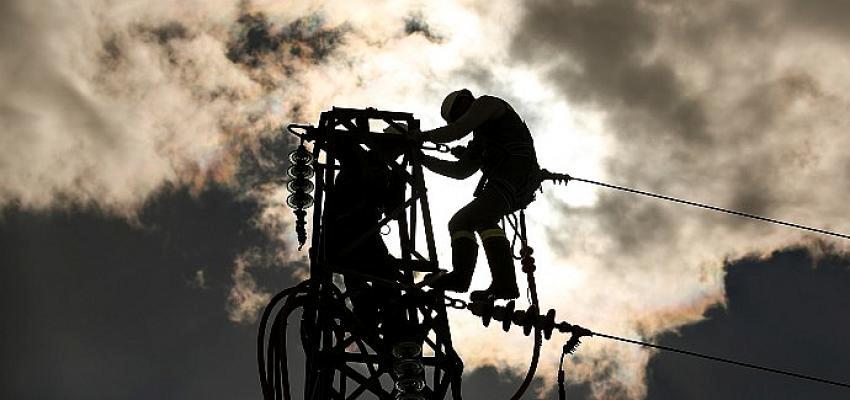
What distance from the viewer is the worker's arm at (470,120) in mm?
8055

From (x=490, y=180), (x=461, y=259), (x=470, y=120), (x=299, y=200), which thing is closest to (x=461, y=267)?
(x=461, y=259)

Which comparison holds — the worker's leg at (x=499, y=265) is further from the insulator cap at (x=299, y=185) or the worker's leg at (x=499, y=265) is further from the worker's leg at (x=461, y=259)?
the insulator cap at (x=299, y=185)

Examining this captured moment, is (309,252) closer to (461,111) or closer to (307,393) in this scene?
(307,393)

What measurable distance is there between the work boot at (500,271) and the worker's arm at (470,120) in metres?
1.00

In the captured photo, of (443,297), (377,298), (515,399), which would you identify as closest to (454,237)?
(443,297)

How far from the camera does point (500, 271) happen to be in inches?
309

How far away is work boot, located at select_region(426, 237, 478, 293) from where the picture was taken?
777cm

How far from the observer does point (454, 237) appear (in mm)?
7906

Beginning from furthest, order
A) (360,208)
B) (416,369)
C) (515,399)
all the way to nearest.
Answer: (360,208) → (515,399) → (416,369)

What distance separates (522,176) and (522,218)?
687 millimetres

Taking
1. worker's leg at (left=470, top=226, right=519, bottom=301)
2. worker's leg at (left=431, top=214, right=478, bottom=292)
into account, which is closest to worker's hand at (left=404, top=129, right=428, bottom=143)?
worker's leg at (left=431, top=214, right=478, bottom=292)

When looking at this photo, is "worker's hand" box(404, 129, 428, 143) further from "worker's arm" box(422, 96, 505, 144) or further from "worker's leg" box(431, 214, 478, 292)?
"worker's leg" box(431, 214, 478, 292)

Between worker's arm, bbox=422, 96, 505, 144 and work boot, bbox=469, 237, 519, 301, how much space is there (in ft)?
3.27

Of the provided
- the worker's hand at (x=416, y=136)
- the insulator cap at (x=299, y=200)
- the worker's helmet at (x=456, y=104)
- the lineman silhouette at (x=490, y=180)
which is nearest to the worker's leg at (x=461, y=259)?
the lineman silhouette at (x=490, y=180)
